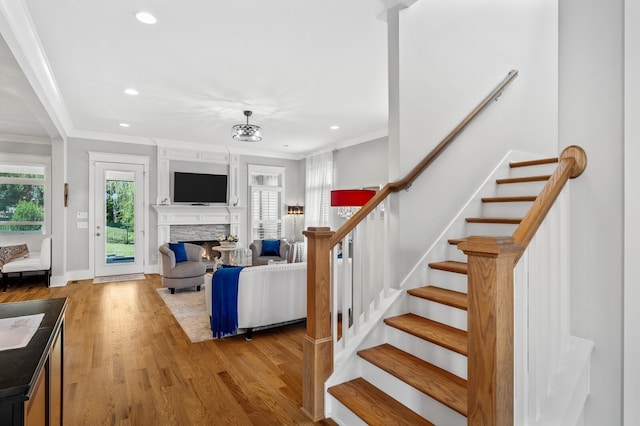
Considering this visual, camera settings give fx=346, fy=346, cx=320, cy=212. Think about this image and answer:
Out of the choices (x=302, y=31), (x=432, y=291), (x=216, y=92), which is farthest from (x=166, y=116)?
(x=432, y=291)

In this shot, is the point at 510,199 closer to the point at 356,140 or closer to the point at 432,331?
the point at 432,331

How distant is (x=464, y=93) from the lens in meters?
3.10

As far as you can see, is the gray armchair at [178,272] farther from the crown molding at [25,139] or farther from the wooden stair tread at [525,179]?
the wooden stair tread at [525,179]

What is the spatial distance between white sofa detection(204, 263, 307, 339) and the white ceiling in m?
2.19

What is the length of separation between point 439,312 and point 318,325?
0.85 m

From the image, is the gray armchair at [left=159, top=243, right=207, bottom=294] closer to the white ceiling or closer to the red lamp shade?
the white ceiling

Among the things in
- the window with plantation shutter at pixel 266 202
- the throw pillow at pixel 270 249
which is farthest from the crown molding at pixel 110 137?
the throw pillow at pixel 270 249

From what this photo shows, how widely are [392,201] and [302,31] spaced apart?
1697 mm

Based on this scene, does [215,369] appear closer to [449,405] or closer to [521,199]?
[449,405]

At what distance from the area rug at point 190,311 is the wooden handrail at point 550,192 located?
3.24m

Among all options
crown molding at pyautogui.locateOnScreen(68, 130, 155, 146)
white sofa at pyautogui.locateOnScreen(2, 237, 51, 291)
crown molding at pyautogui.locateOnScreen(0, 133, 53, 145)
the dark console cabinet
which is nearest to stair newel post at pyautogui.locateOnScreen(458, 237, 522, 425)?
the dark console cabinet

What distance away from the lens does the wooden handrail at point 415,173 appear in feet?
7.61

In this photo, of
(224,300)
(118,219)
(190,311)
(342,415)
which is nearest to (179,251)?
(190,311)

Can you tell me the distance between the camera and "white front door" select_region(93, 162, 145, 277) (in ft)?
22.3
